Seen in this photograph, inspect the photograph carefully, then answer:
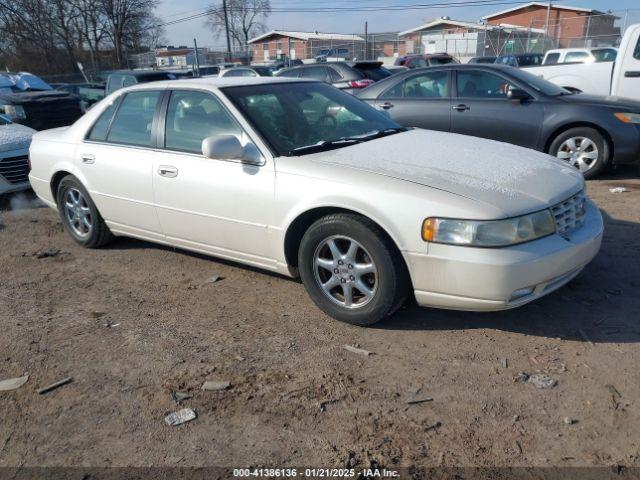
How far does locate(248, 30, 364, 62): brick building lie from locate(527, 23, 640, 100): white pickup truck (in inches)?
633

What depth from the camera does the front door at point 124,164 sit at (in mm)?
4488

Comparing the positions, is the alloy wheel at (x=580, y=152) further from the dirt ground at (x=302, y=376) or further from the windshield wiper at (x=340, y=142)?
the windshield wiper at (x=340, y=142)

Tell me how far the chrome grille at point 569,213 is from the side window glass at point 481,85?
4273 mm

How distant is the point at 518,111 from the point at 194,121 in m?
4.76

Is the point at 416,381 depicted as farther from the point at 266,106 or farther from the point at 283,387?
the point at 266,106

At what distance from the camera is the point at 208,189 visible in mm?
4023

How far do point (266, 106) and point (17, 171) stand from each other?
481 cm

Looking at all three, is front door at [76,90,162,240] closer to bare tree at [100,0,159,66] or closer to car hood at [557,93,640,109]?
car hood at [557,93,640,109]

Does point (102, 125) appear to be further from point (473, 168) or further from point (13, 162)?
point (473, 168)

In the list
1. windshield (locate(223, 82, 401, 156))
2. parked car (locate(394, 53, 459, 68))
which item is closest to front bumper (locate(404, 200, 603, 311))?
windshield (locate(223, 82, 401, 156))

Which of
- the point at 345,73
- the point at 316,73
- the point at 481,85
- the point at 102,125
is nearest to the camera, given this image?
the point at 102,125

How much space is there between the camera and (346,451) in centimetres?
250

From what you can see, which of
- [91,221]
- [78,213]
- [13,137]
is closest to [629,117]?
[91,221]

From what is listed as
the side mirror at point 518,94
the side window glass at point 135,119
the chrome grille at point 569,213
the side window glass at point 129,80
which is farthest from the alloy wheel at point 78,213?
the side window glass at point 129,80
